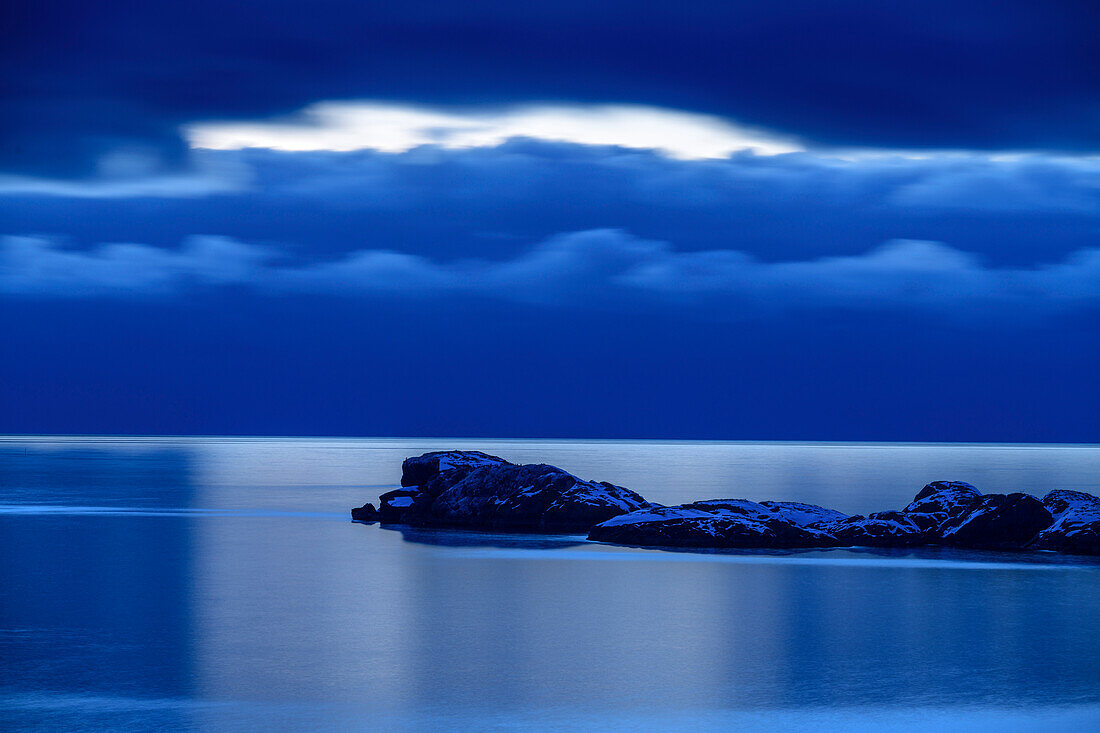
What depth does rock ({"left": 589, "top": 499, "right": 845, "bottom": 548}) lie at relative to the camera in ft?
116

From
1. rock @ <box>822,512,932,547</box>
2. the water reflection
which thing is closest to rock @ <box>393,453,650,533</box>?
rock @ <box>822,512,932,547</box>

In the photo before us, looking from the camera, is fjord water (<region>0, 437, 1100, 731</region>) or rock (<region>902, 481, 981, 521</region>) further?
rock (<region>902, 481, 981, 521</region>)

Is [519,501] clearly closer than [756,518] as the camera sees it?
No

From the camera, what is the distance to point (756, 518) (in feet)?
119

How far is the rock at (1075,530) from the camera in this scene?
110ft

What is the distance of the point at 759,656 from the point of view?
17453mm

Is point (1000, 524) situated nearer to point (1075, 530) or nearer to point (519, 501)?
point (1075, 530)

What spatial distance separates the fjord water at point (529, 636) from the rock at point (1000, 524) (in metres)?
1.88

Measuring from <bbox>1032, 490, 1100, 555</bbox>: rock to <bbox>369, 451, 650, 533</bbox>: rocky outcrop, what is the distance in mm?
13117

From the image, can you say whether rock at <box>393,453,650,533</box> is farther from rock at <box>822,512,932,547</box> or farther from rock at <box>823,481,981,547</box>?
rock at <box>823,481,981,547</box>

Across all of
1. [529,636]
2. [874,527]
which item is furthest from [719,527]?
[529,636]

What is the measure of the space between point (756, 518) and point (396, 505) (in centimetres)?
1489

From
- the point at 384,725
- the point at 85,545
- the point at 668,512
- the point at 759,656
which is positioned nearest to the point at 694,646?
the point at 759,656

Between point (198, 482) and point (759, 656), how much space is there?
67361mm
